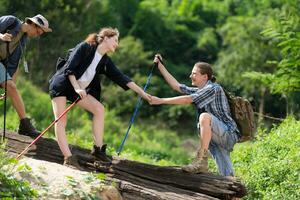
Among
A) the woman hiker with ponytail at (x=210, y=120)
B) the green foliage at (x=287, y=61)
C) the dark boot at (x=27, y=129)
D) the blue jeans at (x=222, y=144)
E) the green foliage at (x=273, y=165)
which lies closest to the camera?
the woman hiker with ponytail at (x=210, y=120)

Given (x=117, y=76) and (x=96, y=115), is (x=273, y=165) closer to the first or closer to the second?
(x=117, y=76)

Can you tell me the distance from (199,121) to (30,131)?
2.53m

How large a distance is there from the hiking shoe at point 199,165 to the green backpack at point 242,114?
0.75 m

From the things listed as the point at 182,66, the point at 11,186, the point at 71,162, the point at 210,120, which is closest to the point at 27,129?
the point at 71,162

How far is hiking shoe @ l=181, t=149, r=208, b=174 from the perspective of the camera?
363 inches

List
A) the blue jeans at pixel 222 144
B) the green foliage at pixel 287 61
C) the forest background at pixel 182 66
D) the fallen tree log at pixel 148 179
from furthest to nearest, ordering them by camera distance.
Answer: the green foliage at pixel 287 61 → the forest background at pixel 182 66 → the blue jeans at pixel 222 144 → the fallen tree log at pixel 148 179

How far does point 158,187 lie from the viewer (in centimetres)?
905

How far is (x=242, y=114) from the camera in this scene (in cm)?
971

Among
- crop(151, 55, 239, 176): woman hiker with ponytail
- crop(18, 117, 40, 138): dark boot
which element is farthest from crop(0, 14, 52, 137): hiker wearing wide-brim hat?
crop(151, 55, 239, 176): woman hiker with ponytail

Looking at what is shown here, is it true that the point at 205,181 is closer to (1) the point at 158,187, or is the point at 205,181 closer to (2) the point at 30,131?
(1) the point at 158,187

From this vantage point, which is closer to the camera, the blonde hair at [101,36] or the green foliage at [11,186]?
the green foliage at [11,186]

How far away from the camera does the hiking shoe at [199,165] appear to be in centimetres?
922

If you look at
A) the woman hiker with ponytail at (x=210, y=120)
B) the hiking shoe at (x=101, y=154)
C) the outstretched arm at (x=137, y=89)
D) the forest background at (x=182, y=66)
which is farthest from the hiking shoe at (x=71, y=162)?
the forest background at (x=182, y=66)

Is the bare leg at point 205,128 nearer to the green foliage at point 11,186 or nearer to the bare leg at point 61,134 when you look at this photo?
the bare leg at point 61,134
